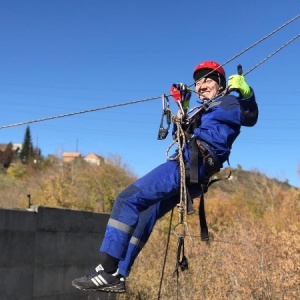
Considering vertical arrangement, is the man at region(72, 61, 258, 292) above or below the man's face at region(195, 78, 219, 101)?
below

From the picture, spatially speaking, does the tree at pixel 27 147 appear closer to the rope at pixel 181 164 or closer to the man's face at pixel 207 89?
the man's face at pixel 207 89

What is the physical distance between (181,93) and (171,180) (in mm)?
767

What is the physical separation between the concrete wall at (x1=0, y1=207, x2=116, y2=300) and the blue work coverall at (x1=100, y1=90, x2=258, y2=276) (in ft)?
9.00

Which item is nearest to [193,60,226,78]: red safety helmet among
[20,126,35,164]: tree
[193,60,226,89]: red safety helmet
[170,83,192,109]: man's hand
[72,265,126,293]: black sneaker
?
[193,60,226,89]: red safety helmet

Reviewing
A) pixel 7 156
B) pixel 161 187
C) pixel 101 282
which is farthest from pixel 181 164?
pixel 7 156

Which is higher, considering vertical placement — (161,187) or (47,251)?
(161,187)

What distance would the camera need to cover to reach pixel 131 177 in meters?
36.3

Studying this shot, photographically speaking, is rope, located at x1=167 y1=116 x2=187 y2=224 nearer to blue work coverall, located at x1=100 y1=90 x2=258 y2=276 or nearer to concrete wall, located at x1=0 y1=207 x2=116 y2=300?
blue work coverall, located at x1=100 y1=90 x2=258 y2=276

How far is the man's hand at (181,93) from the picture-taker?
3783mm

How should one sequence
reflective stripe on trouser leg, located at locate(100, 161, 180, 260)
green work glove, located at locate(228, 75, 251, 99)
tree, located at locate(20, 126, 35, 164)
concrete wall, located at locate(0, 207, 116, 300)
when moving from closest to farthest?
reflective stripe on trouser leg, located at locate(100, 161, 180, 260) < green work glove, located at locate(228, 75, 251, 99) < concrete wall, located at locate(0, 207, 116, 300) < tree, located at locate(20, 126, 35, 164)

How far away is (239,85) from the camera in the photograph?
3.56 meters

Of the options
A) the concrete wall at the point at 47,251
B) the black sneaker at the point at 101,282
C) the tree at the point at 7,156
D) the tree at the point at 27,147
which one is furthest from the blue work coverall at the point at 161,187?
the tree at the point at 27,147

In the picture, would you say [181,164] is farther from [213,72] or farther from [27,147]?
[27,147]

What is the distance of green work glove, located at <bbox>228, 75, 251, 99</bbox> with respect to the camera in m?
3.57
